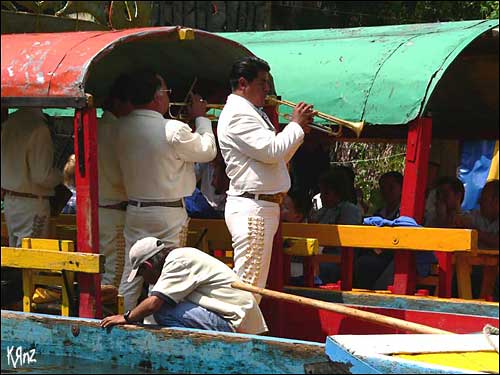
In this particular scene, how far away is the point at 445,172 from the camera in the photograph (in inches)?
429

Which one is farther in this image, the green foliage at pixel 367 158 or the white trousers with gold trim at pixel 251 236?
the green foliage at pixel 367 158

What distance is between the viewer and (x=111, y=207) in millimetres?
6621

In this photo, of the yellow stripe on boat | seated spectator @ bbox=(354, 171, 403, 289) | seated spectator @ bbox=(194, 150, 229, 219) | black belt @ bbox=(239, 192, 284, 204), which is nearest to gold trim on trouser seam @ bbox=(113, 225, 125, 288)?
black belt @ bbox=(239, 192, 284, 204)

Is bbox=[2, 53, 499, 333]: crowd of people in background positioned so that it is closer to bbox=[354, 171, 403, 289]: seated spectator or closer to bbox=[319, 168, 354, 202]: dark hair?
bbox=[354, 171, 403, 289]: seated spectator

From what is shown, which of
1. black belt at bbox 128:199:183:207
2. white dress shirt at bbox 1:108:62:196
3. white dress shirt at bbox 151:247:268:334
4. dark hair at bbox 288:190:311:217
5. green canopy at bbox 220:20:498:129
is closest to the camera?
white dress shirt at bbox 151:247:268:334

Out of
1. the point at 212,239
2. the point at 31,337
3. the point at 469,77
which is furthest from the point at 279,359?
the point at 469,77

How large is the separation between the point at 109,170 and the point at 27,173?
509 mm

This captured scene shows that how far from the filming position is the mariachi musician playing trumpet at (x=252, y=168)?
242 inches

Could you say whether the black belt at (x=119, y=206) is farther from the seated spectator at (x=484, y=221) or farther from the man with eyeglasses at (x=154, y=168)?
the seated spectator at (x=484, y=221)

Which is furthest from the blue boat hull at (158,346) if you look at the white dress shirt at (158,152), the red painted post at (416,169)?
the red painted post at (416,169)

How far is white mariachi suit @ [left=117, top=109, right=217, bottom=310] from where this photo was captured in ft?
20.5

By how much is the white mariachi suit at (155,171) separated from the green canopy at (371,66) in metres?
1.56

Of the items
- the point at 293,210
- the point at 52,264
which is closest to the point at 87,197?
the point at 52,264

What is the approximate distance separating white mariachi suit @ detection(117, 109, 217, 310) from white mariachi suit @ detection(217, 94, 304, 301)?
186 mm
